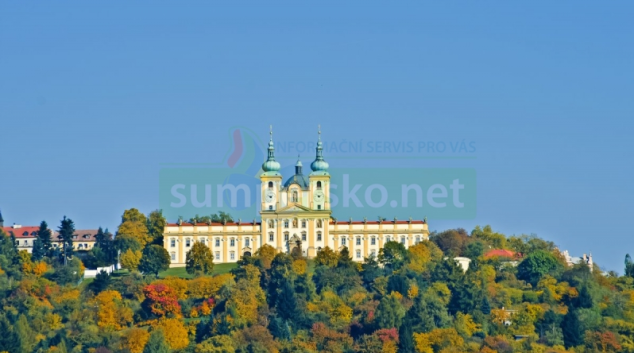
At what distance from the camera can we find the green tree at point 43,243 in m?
133

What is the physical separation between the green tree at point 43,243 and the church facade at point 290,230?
439 inches

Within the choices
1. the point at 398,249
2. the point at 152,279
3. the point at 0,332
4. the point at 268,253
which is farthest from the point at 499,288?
the point at 0,332

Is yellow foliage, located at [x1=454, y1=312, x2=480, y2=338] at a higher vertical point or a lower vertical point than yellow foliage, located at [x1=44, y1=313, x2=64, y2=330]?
lower

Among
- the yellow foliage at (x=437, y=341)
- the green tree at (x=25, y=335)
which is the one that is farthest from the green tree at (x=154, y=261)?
the yellow foliage at (x=437, y=341)

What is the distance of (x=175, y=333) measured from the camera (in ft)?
365

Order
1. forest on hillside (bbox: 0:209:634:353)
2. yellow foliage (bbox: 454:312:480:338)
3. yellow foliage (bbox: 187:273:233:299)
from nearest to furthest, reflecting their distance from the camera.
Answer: forest on hillside (bbox: 0:209:634:353)
yellow foliage (bbox: 454:312:480:338)
yellow foliage (bbox: 187:273:233:299)

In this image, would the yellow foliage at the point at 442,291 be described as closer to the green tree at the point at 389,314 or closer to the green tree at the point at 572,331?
the green tree at the point at 389,314

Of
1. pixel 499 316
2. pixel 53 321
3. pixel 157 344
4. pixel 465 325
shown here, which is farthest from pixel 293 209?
pixel 157 344

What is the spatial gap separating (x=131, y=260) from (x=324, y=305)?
17.5 metres

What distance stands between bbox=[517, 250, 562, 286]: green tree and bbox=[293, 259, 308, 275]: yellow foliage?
14987 millimetres

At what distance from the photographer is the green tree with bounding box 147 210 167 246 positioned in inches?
5128

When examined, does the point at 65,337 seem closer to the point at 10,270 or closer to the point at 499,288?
the point at 10,270

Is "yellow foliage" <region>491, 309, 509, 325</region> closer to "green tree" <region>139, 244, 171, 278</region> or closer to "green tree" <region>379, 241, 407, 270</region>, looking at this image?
"green tree" <region>379, 241, 407, 270</region>

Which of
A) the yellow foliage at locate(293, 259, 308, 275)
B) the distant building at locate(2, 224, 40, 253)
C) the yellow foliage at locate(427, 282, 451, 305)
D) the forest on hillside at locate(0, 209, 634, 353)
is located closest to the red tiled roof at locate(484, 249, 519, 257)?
the forest on hillside at locate(0, 209, 634, 353)
